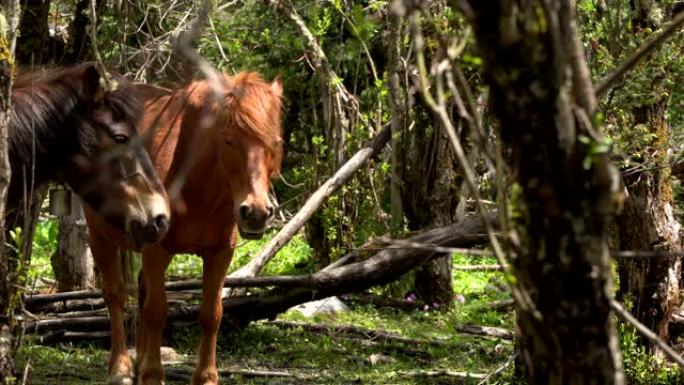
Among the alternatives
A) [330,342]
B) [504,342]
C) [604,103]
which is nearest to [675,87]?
[604,103]

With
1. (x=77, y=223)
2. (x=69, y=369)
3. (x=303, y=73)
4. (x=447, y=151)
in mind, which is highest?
(x=303, y=73)

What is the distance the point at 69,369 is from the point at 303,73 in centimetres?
569

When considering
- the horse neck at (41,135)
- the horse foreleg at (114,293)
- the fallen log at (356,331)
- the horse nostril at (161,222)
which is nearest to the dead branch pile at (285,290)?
the fallen log at (356,331)

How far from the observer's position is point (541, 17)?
2.29 meters

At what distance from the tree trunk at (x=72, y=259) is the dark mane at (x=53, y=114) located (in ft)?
10.7

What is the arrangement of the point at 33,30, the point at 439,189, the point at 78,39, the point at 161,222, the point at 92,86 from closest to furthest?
the point at 161,222
the point at 92,86
the point at 33,30
the point at 78,39
the point at 439,189

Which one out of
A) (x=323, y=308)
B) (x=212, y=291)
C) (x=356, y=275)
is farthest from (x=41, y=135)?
(x=323, y=308)

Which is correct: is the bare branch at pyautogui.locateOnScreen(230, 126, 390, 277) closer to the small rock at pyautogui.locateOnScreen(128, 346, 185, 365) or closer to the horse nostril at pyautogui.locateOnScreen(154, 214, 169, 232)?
the small rock at pyautogui.locateOnScreen(128, 346, 185, 365)

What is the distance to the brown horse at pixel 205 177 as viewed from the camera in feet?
21.5

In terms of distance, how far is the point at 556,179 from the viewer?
2387 mm

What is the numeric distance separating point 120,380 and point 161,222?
4.42ft

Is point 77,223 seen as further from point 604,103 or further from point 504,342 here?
point 604,103

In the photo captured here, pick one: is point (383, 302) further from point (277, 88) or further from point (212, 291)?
point (277, 88)

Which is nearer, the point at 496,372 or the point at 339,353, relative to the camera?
the point at 496,372
